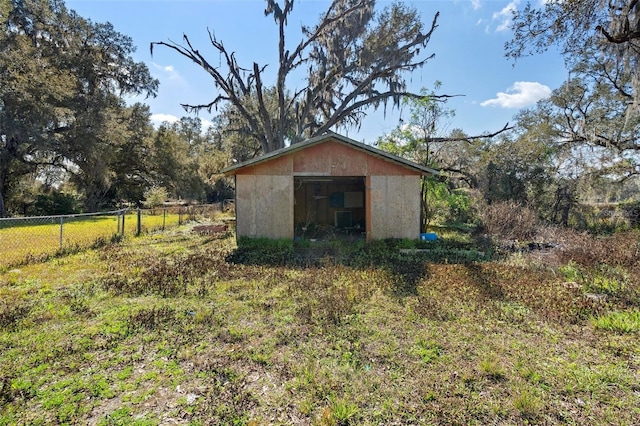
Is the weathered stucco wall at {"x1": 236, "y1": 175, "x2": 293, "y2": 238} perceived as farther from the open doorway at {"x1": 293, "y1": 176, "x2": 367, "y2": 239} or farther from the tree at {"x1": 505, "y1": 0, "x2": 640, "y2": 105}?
the tree at {"x1": 505, "y1": 0, "x2": 640, "y2": 105}

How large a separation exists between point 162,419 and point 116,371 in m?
1.01

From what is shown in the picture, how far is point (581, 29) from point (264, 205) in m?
9.30

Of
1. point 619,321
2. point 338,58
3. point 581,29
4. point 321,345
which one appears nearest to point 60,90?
point 338,58

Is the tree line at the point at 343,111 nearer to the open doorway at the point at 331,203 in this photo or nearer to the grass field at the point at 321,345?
the open doorway at the point at 331,203

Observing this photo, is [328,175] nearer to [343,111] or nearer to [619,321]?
[619,321]

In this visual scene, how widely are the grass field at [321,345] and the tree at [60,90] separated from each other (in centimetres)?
1612

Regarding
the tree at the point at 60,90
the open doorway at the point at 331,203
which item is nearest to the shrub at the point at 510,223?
the open doorway at the point at 331,203

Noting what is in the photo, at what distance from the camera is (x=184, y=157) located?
31.4m

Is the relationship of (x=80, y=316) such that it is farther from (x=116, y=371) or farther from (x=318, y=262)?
(x=318, y=262)

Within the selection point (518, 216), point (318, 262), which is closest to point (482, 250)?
point (518, 216)

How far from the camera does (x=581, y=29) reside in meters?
7.27

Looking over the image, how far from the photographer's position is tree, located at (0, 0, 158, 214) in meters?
17.3

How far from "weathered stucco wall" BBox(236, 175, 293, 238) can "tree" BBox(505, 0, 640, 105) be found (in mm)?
7294

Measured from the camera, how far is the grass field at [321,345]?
104 inches
